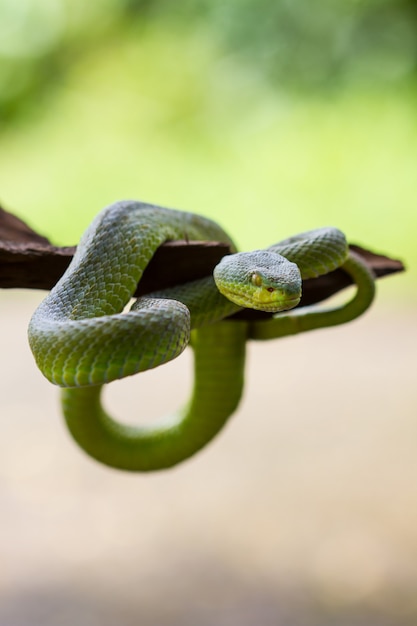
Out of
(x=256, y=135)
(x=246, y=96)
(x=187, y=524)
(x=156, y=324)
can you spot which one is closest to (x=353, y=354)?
(x=187, y=524)

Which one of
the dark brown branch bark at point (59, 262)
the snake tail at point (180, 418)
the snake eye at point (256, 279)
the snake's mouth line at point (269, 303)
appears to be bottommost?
the snake tail at point (180, 418)

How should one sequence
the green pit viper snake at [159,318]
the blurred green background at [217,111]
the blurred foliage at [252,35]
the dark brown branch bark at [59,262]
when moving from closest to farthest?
the green pit viper snake at [159,318], the dark brown branch bark at [59,262], the blurred green background at [217,111], the blurred foliage at [252,35]

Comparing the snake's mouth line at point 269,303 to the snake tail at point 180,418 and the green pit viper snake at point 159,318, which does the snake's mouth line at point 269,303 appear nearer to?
the green pit viper snake at point 159,318

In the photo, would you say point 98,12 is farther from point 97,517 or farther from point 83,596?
point 83,596

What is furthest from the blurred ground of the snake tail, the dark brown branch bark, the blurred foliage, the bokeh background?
the blurred foliage

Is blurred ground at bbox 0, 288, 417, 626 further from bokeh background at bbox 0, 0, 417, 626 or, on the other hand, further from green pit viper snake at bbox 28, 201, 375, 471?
green pit viper snake at bbox 28, 201, 375, 471

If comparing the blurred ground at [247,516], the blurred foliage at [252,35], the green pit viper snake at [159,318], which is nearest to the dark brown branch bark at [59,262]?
the green pit viper snake at [159,318]

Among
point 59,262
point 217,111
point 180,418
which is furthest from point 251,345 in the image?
point 59,262
